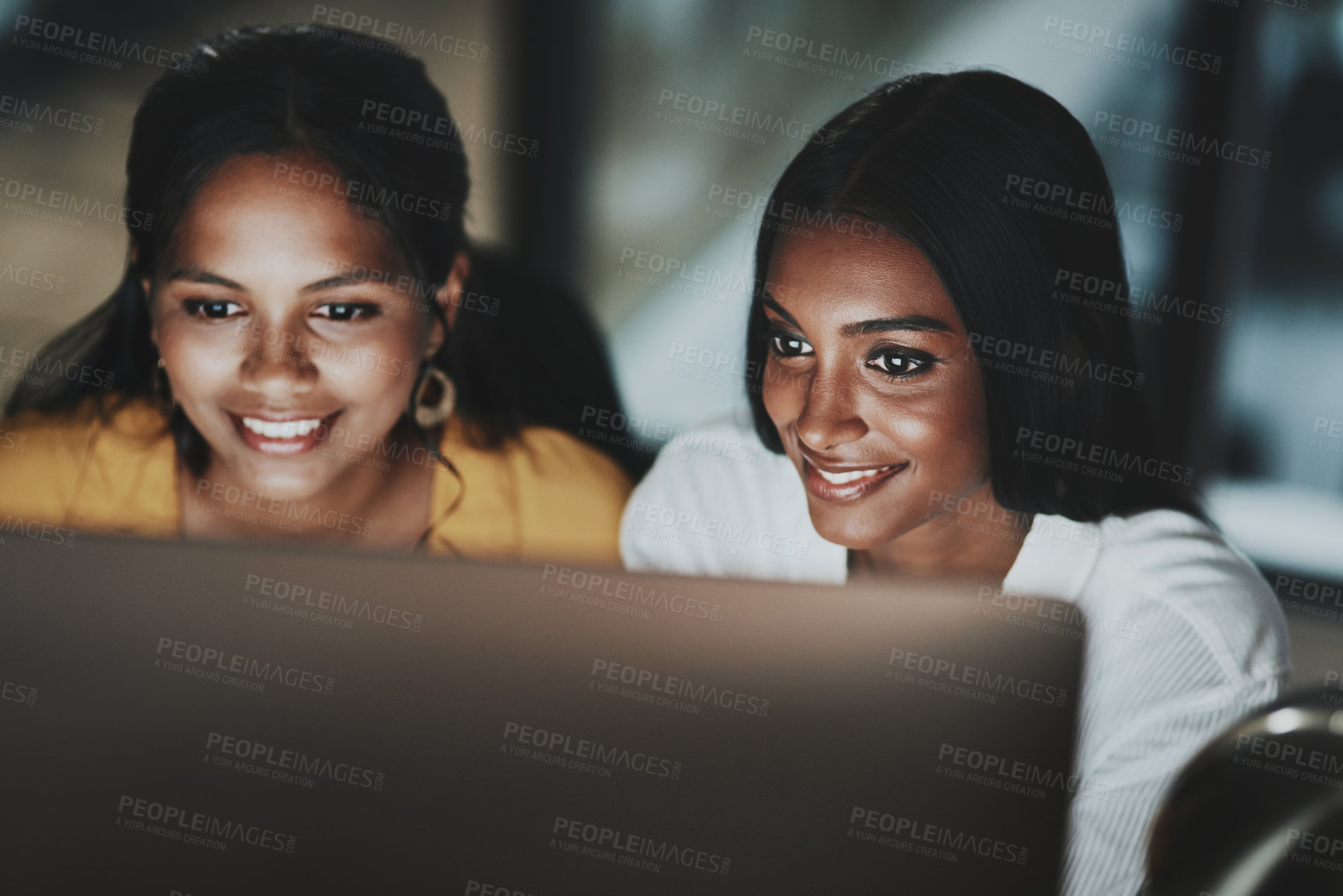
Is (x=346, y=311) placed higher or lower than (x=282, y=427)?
higher

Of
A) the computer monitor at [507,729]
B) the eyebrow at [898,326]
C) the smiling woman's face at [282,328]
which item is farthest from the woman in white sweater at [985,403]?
the computer monitor at [507,729]

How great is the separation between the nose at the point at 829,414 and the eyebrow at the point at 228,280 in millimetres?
905

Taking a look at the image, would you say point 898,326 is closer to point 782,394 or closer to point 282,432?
point 782,394

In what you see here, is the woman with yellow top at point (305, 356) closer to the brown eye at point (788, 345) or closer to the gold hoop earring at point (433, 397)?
the gold hoop earring at point (433, 397)

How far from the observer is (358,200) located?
1.95m

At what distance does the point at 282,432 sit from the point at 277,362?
15 cm

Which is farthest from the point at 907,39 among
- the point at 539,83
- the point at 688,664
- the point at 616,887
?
the point at 616,887

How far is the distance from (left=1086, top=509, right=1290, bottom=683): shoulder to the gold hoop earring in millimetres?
1315

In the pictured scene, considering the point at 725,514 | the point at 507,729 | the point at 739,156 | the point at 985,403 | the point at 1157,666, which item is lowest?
the point at 507,729

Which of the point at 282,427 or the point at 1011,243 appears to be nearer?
the point at 1011,243

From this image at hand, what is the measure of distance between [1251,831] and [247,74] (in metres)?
2.01

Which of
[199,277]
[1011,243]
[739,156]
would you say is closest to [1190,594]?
[1011,243]

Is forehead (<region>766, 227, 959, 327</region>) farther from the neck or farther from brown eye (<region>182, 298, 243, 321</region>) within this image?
brown eye (<region>182, 298, 243, 321</region>)

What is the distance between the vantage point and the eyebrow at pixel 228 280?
76.2 inches
